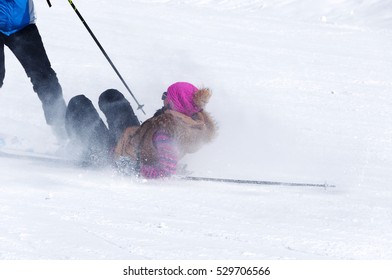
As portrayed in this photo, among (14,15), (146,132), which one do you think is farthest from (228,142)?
(14,15)

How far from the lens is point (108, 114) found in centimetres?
557

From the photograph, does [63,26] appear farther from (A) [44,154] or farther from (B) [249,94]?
(A) [44,154]

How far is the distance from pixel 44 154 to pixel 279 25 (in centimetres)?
853

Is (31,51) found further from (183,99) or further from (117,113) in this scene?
(183,99)

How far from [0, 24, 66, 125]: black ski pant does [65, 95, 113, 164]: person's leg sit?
42cm

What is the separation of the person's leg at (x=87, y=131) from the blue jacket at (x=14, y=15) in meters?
0.73

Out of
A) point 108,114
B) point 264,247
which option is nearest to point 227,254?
point 264,247

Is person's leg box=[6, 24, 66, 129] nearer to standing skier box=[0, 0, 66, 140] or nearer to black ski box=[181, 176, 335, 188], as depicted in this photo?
standing skier box=[0, 0, 66, 140]

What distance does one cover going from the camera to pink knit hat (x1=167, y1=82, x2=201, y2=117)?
17.0 feet

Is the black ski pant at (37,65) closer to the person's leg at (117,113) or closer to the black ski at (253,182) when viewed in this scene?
the person's leg at (117,113)

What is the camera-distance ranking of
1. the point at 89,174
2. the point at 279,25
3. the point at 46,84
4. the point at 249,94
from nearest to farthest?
1. the point at 89,174
2. the point at 46,84
3. the point at 249,94
4. the point at 279,25

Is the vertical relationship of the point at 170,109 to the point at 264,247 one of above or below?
above

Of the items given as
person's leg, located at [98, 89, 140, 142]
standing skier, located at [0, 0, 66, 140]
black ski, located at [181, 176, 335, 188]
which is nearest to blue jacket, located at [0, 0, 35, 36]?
standing skier, located at [0, 0, 66, 140]

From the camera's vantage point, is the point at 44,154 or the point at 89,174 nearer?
the point at 89,174
